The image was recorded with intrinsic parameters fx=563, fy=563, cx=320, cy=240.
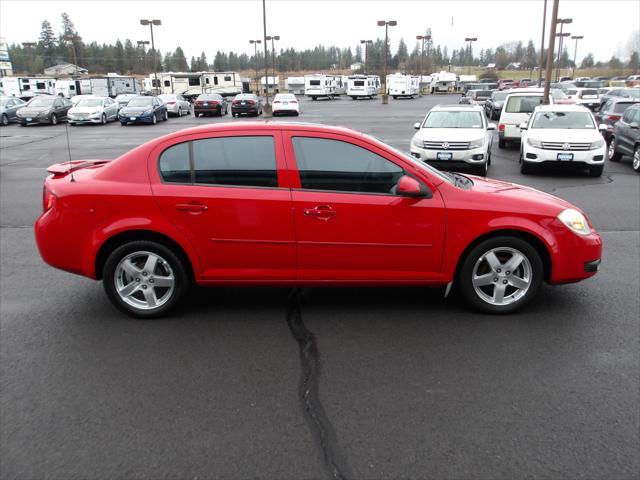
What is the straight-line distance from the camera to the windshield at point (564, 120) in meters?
13.7

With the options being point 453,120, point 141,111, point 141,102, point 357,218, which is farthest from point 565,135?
point 141,102

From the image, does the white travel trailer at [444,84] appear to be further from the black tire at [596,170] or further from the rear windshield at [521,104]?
the black tire at [596,170]

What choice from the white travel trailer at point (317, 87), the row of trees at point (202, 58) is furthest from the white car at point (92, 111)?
the row of trees at point (202, 58)

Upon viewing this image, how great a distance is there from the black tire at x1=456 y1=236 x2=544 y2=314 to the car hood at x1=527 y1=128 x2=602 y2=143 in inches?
355

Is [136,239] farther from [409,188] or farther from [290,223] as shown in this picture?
[409,188]

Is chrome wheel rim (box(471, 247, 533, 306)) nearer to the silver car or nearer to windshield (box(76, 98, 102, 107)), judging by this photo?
windshield (box(76, 98, 102, 107))

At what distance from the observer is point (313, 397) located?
11.7 ft

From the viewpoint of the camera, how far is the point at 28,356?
4.20 meters

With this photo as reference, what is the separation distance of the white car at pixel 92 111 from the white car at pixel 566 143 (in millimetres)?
25622

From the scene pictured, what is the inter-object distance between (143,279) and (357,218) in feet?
6.23

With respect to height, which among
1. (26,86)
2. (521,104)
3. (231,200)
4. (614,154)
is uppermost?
(26,86)

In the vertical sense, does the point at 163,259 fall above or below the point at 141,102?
below

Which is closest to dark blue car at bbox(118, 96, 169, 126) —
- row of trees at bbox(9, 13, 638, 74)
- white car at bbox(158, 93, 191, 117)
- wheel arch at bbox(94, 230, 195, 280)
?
white car at bbox(158, 93, 191, 117)

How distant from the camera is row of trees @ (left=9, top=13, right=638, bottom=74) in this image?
123 m
